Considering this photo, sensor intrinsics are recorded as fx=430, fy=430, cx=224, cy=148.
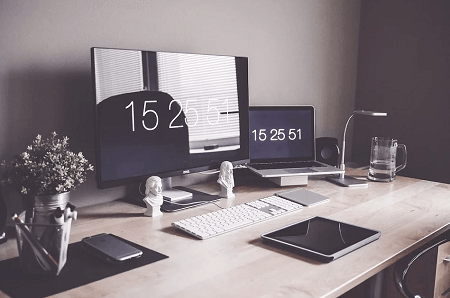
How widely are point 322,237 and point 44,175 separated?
2.64 ft

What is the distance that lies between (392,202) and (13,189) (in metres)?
1.34

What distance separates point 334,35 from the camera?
2.45 meters

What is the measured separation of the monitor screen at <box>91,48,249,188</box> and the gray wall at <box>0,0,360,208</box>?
120 millimetres

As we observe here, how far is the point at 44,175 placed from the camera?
120 centimetres

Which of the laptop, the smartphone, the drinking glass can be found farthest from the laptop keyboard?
the smartphone

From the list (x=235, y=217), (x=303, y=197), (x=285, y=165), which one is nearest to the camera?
(x=235, y=217)

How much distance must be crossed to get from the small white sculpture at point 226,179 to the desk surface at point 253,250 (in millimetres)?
40

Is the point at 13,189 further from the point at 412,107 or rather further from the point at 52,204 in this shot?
the point at 412,107

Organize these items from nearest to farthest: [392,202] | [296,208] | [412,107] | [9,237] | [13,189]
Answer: [9,237], [13,189], [296,208], [392,202], [412,107]

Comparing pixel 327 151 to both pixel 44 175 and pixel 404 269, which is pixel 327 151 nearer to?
pixel 404 269

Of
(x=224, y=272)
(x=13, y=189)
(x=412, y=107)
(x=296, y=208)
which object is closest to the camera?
(x=224, y=272)

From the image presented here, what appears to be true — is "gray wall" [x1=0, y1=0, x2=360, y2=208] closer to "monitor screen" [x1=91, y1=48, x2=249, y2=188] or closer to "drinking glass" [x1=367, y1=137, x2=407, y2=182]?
"monitor screen" [x1=91, y1=48, x2=249, y2=188]

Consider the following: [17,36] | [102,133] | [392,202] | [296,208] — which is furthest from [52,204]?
[392,202]

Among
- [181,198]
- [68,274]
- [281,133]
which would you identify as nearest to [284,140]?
[281,133]
